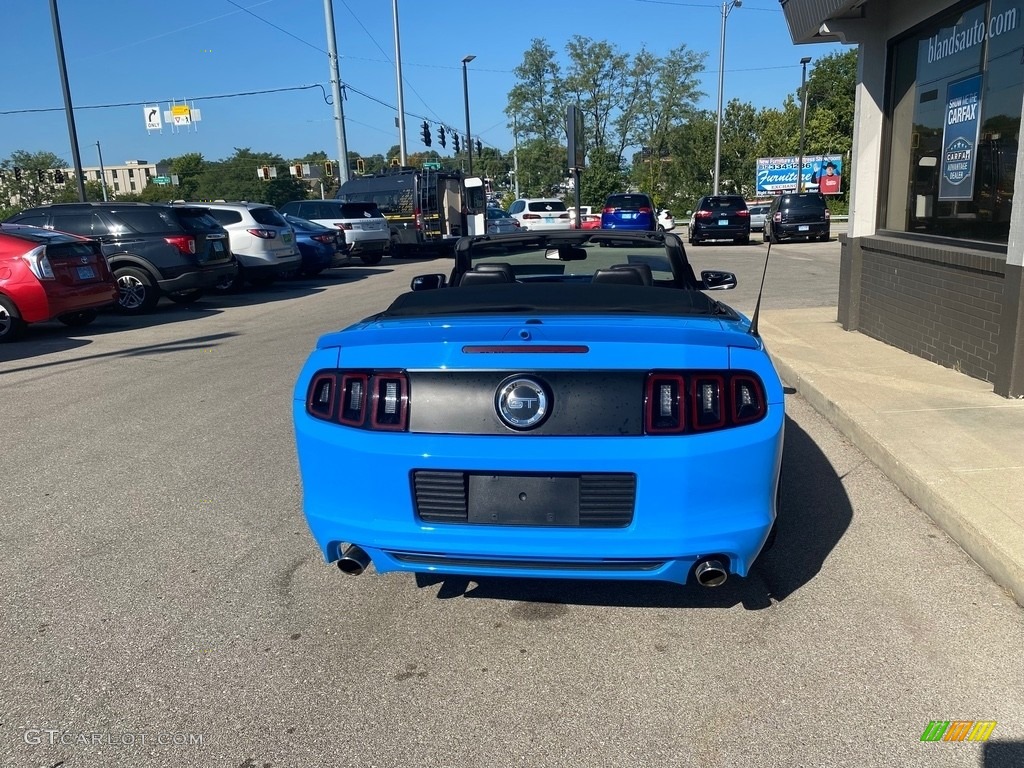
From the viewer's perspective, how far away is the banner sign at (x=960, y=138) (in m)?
7.15

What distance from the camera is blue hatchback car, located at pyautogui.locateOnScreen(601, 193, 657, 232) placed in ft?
97.0

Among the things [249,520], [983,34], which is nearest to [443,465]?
[249,520]

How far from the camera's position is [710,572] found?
9.68 feet

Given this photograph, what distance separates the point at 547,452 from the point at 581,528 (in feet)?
0.95

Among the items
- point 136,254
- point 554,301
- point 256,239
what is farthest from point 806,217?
point 554,301

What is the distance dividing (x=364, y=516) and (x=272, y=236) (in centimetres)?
1445

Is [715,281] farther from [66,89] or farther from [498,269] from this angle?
[66,89]

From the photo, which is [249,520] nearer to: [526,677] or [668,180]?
[526,677]

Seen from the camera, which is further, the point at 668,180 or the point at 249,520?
the point at 668,180

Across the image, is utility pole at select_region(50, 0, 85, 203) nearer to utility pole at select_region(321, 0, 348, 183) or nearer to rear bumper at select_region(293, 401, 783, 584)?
utility pole at select_region(321, 0, 348, 183)

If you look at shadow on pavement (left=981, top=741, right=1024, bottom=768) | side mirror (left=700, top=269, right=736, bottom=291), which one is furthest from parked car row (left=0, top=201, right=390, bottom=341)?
shadow on pavement (left=981, top=741, right=1024, bottom=768)

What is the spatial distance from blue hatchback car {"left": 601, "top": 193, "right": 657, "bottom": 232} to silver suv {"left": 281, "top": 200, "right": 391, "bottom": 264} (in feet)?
31.0

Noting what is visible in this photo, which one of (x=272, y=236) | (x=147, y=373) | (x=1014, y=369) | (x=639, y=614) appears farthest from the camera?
(x=272, y=236)

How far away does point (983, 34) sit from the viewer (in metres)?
6.96
